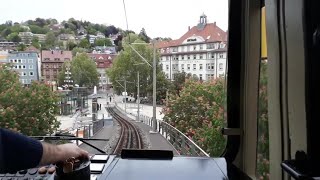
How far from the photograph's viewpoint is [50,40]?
1.72 meters

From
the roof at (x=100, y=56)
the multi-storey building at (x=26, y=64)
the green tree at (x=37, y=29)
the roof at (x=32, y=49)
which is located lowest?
the multi-storey building at (x=26, y=64)

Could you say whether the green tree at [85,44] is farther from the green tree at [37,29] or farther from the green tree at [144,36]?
the green tree at [144,36]

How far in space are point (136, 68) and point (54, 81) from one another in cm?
50

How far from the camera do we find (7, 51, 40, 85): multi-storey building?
5.68 feet

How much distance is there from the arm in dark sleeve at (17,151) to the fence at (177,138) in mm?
898

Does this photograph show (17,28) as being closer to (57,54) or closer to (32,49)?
(32,49)

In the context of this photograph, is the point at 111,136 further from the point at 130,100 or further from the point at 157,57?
the point at 157,57

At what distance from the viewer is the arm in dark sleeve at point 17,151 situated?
38.6 inches

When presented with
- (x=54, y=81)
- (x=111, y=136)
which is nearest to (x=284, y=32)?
(x=111, y=136)

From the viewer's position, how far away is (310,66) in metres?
0.80

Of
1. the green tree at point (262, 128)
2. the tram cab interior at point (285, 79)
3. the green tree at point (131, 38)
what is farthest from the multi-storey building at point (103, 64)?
the green tree at point (262, 128)

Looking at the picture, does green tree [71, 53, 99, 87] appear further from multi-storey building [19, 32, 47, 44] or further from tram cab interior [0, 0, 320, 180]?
tram cab interior [0, 0, 320, 180]

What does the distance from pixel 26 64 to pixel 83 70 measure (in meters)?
0.32

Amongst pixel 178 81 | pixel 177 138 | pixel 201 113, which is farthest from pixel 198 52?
pixel 177 138
